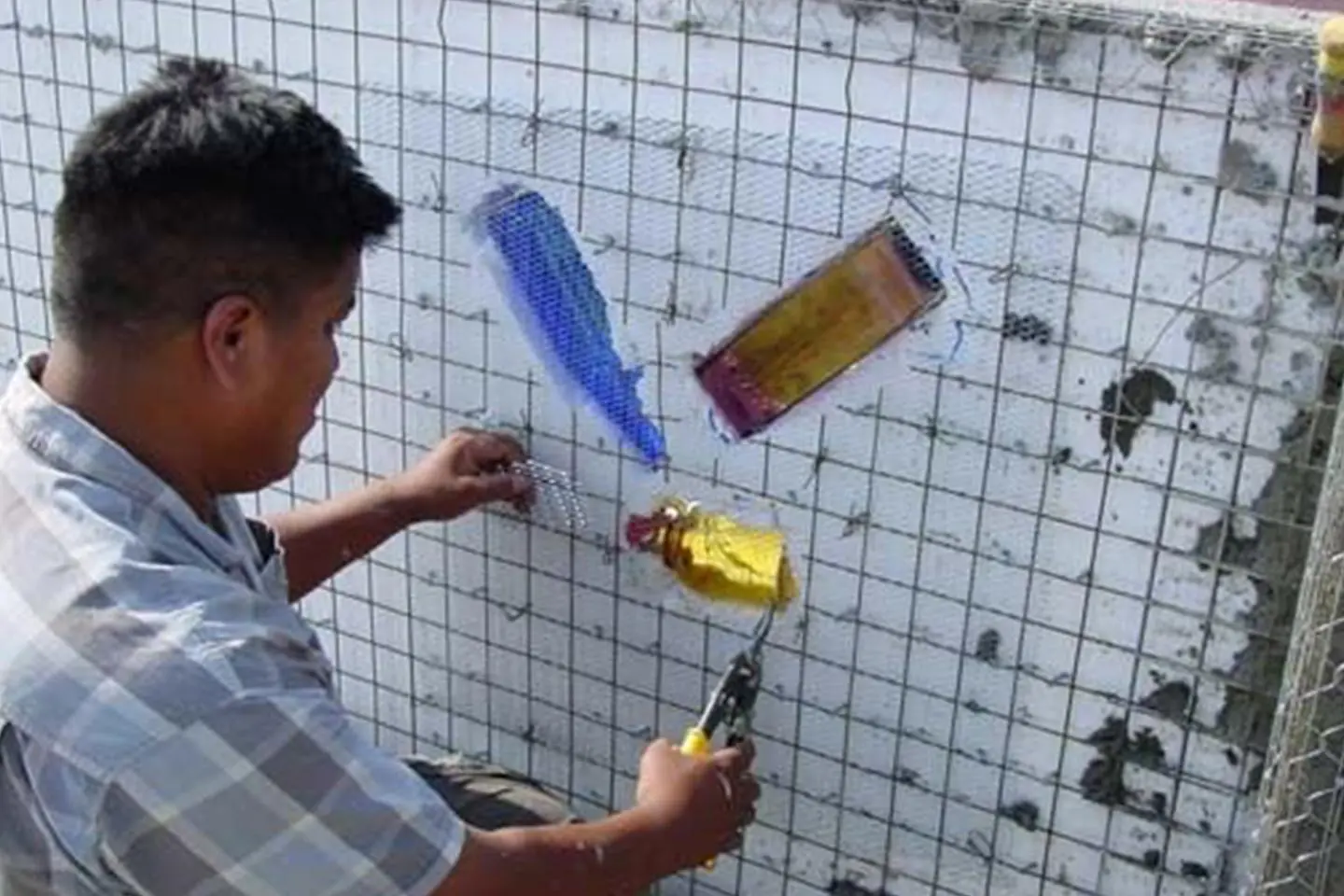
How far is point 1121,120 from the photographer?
169 cm

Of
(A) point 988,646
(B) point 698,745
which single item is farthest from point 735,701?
(A) point 988,646

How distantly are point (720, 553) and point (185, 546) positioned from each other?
30.8 inches

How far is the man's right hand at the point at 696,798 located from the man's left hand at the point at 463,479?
0.51m

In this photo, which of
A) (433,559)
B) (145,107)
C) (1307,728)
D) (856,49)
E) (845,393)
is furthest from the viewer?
(433,559)

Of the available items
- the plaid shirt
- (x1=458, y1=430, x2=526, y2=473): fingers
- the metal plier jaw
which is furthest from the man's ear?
(x1=458, y1=430, x2=526, y2=473): fingers

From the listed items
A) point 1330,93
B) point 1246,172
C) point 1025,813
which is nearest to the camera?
point 1330,93

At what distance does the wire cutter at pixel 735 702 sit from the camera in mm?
1823

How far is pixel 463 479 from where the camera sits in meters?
2.13

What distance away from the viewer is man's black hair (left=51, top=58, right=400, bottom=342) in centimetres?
135

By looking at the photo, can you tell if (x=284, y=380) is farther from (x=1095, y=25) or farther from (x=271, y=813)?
(x=1095, y=25)

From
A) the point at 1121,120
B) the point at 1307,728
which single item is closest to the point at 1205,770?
the point at 1307,728

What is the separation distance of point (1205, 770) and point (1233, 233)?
0.58 m

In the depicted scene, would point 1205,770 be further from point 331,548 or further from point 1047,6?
point 331,548

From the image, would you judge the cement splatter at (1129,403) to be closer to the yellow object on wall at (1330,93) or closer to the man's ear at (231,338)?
the yellow object on wall at (1330,93)
